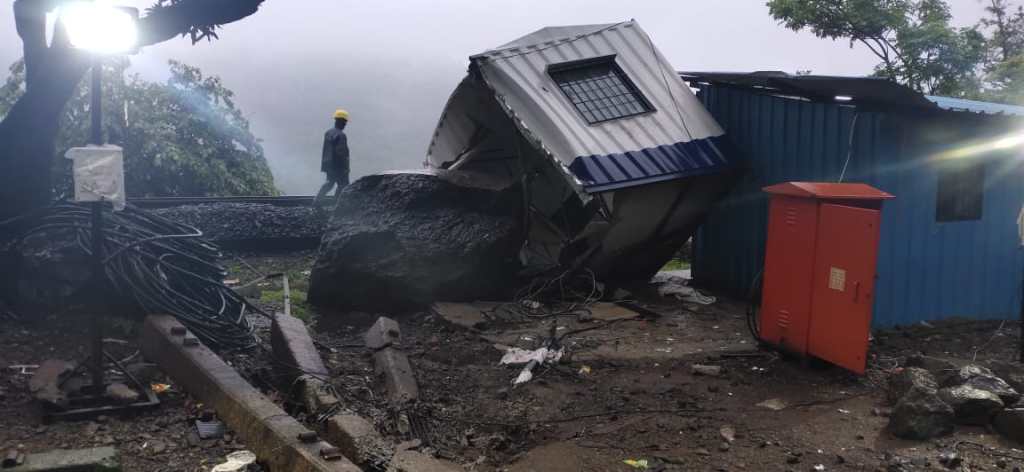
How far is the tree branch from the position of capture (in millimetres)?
7508

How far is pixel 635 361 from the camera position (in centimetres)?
744

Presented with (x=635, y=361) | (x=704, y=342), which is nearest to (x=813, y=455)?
(x=635, y=361)

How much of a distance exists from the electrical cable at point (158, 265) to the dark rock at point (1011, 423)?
594 centimetres

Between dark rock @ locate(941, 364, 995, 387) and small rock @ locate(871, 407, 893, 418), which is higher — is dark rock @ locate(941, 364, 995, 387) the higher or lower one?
the higher one

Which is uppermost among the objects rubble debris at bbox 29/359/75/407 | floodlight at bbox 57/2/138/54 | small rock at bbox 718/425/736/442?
floodlight at bbox 57/2/138/54

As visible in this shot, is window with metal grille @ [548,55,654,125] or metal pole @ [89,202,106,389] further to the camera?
window with metal grille @ [548,55,654,125]

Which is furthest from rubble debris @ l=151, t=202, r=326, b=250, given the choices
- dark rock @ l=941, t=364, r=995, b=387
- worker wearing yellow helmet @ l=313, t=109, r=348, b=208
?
dark rock @ l=941, t=364, r=995, b=387

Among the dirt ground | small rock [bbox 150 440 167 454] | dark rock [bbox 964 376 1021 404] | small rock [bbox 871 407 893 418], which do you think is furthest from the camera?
small rock [bbox 871 407 893 418]

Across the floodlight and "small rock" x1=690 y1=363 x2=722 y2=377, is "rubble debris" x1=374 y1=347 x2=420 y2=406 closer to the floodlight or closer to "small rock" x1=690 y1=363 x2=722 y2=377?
"small rock" x1=690 y1=363 x2=722 y2=377

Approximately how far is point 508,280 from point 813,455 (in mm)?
5014

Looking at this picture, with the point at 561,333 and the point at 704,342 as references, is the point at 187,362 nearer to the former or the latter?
the point at 561,333

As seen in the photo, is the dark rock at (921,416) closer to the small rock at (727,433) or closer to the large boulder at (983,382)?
the large boulder at (983,382)

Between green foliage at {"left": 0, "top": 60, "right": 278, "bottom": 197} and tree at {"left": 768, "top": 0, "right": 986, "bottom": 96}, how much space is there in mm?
13976

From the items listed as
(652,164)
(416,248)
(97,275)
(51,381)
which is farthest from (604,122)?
(51,381)
